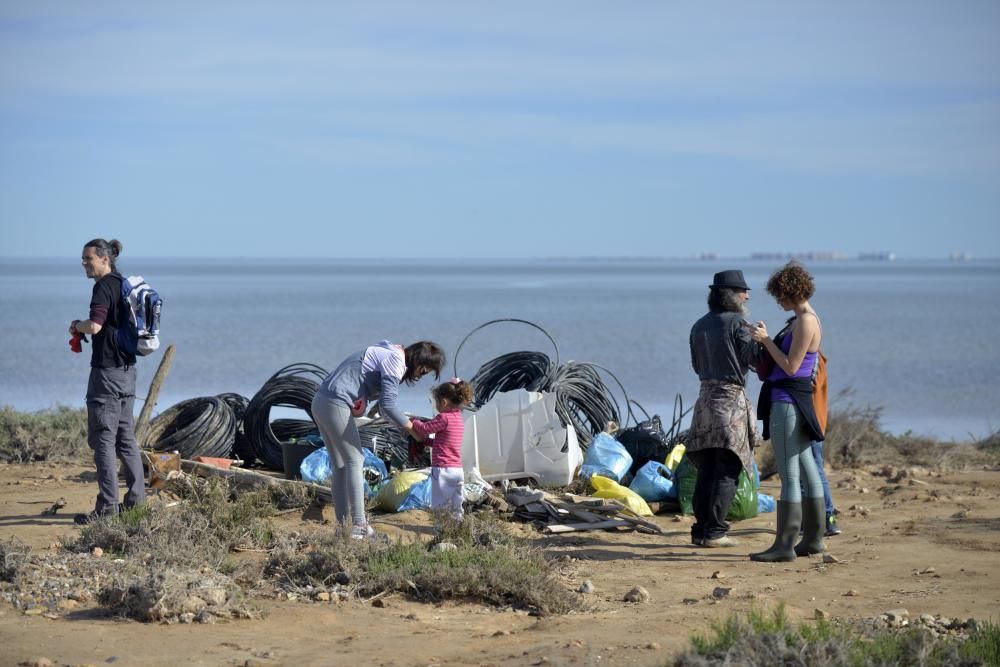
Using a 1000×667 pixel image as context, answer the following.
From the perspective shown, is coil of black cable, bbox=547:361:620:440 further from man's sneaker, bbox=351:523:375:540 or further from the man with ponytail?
the man with ponytail

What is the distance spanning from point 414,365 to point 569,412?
12.6 ft

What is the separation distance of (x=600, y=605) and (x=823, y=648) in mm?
1759

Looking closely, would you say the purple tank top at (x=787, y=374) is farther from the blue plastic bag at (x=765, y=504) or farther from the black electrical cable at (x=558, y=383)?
the black electrical cable at (x=558, y=383)

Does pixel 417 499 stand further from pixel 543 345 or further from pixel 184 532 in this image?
A: pixel 543 345

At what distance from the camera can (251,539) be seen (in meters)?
7.62

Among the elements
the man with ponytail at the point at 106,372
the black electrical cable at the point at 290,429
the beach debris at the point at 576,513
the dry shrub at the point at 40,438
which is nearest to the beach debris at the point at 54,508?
the man with ponytail at the point at 106,372

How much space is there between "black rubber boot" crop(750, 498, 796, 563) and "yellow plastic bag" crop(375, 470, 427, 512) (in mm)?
2863

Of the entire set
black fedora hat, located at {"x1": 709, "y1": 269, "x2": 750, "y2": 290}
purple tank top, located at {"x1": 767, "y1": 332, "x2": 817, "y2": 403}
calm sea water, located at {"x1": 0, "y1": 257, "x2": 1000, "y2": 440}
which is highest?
black fedora hat, located at {"x1": 709, "y1": 269, "x2": 750, "y2": 290}

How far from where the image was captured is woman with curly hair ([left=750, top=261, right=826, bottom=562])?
296 inches

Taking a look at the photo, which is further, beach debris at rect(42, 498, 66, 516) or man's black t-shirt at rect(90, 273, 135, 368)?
beach debris at rect(42, 498, 66, 516)

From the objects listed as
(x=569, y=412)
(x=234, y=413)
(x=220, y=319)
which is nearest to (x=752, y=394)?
(x=569, y=412)

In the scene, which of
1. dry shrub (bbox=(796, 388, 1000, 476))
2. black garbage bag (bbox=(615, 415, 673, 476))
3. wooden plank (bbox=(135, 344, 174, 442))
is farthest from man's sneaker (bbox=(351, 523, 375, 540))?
dry shrub (bbox=(796, 388, 1000, 476))

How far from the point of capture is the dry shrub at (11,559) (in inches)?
258

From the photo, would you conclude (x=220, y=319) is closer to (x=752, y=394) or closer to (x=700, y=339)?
(x=752, y=394)
